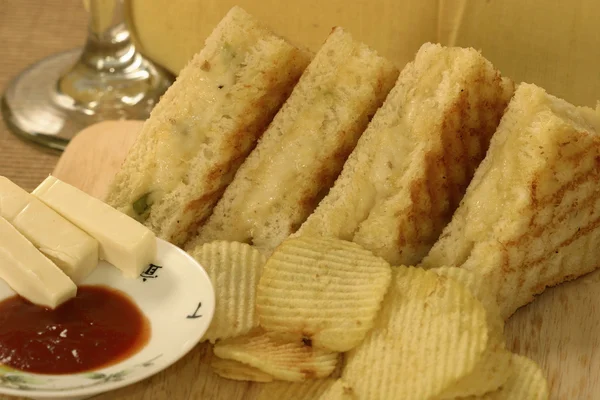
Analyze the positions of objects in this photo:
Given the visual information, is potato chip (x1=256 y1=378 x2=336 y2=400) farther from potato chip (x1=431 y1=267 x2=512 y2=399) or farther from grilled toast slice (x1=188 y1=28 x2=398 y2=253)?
grilled toast slice (x1=188 y1=28 x2=398 y2=253)

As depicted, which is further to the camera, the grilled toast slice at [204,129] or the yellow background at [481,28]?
the yellow background at [481,28]

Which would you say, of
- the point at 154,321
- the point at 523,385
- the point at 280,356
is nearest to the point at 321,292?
the point at 280,356

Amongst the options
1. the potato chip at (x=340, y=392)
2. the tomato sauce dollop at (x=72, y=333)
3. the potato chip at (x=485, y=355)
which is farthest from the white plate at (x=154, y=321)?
the potato chip at (x=485, y=355)

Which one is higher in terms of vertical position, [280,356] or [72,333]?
[280,356]

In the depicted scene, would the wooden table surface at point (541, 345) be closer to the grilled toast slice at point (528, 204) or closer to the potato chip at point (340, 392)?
the grilled toast slice at point (528, 204)

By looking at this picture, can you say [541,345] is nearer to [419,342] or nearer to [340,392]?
[419,342]
